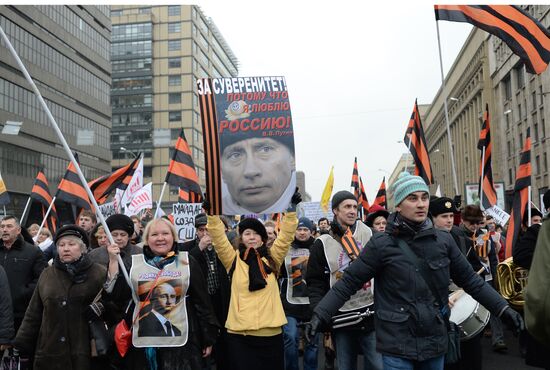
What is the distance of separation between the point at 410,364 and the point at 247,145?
263 centimetres

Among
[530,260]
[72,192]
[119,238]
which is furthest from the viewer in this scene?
[72,192]

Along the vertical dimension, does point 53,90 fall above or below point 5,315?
above

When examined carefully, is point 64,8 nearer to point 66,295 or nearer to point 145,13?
point 145,13

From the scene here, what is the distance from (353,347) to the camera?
5594 millimetres

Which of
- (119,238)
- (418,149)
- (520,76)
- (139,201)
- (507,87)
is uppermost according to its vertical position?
(507,87)

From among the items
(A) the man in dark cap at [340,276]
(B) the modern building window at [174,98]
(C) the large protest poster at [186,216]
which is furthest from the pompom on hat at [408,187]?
(B) the modern building window at [174,98]

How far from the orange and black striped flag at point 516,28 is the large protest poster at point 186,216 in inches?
193

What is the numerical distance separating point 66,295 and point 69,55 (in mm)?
55589

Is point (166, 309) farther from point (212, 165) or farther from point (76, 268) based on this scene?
point (212, 165)

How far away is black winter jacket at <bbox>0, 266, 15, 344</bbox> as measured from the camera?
17.5ft

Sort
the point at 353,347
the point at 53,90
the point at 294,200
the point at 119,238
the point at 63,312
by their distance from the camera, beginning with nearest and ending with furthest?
the point at 63,312, the point at 353,347, the point at 119,238, the point at 294,200, the point at 53,90

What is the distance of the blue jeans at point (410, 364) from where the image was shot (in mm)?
4027

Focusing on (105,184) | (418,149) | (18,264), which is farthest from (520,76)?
(18,264)

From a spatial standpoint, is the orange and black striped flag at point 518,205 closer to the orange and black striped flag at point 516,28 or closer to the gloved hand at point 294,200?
the orange and black striped flag at point 516,28
